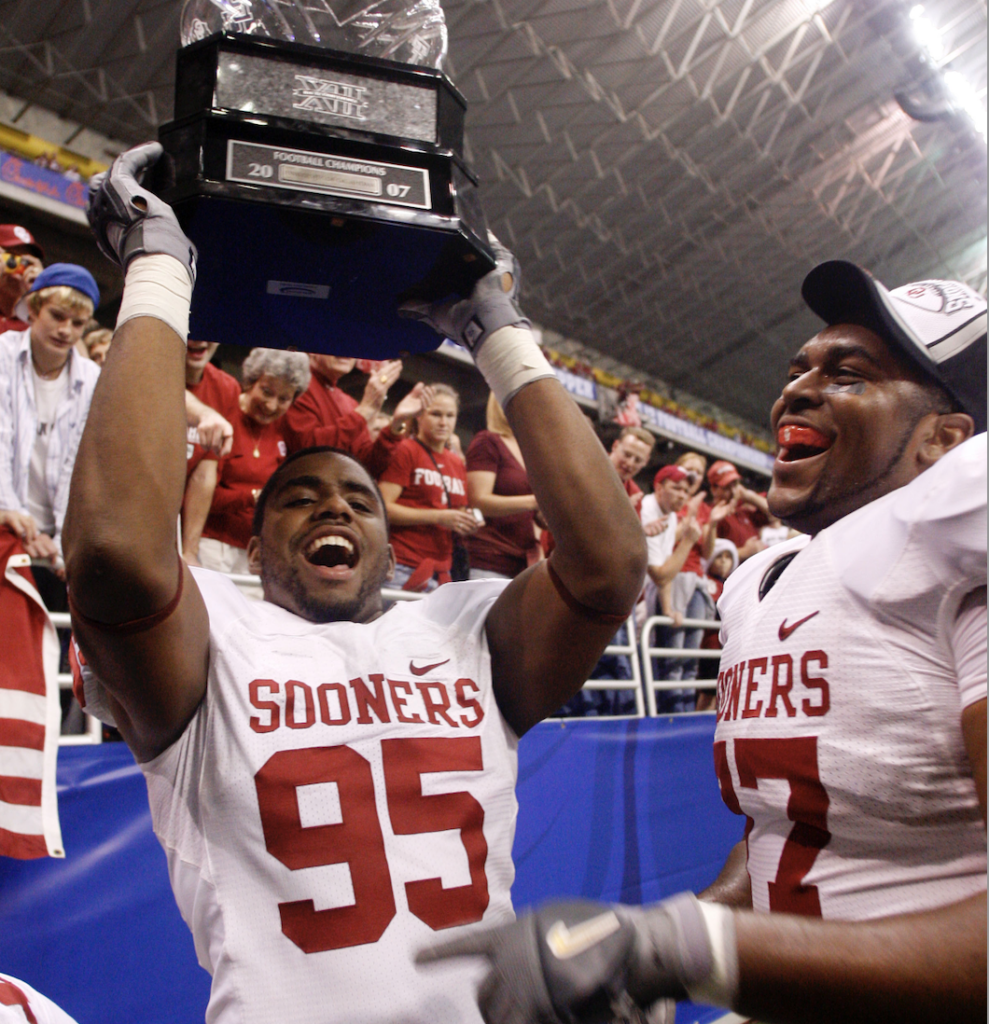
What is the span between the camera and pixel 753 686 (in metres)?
1.18

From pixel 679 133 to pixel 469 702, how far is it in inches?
421

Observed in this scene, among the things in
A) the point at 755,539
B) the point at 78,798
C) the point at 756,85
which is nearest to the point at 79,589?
the point at 78,798

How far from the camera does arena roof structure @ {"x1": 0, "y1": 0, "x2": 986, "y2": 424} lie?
8.11 metres

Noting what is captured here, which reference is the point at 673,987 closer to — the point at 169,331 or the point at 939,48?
the point at 169,331

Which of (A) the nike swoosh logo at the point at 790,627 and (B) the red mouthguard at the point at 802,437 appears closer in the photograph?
(A) the nike swoosh logo at the point at 790,627

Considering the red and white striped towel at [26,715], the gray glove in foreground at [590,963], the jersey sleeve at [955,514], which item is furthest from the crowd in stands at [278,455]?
the gray glove in foreground at [590,963]

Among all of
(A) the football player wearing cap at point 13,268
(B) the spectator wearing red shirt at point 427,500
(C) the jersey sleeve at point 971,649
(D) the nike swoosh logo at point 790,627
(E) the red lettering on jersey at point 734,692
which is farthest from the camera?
(B) the spectator wearing red shirt at point 427,500

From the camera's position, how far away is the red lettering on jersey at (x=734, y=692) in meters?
1.22

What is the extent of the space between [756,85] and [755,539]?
6860 millimetres

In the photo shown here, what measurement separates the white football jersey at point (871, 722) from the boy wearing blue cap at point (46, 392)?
2.35m

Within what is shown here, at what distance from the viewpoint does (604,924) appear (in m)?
0.70

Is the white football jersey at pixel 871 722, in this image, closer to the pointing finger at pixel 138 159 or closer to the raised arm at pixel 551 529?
the raised arm at pixel 551 529

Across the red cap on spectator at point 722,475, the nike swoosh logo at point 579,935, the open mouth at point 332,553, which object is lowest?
the nike swoosh logo at point 579,935

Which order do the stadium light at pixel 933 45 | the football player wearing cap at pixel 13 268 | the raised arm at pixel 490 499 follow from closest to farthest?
the football player wearing cap at pixel 13 268, the raised arm at pixel 490 499, the stadium light at pixel 933 45
